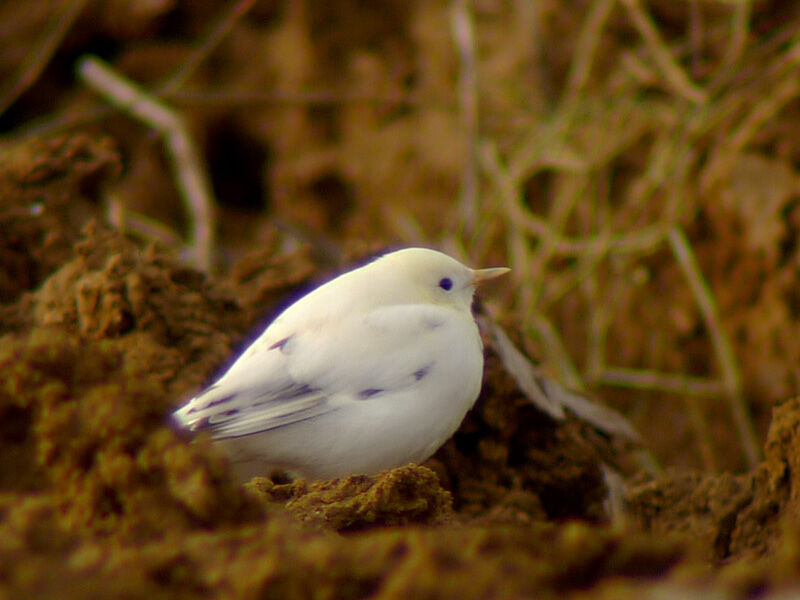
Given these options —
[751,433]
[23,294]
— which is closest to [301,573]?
[23,294]

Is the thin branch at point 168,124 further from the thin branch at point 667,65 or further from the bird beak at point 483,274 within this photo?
the bird beak at point 483,274

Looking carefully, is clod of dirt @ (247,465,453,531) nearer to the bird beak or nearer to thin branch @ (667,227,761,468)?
the bird beak

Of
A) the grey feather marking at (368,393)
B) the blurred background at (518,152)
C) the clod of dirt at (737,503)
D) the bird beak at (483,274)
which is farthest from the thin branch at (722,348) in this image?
the grey feather marking at (368,393)

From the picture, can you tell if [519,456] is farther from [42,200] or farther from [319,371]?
[42,200]

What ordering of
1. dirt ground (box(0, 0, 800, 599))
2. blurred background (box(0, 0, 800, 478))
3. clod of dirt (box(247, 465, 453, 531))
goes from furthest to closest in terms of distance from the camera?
blurred background (box(0, 0, 800, 478)) < clod of dirt (box(247, 465, 453, 531)) < dirt ground (box(0, 0, 800, 599))

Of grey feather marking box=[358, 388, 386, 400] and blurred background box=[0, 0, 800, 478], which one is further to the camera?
blurred background box=[0, 0, 800, 478]

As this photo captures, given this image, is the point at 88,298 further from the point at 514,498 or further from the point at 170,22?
the point at 170,22

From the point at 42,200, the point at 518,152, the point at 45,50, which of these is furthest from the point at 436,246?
the point at 42,200

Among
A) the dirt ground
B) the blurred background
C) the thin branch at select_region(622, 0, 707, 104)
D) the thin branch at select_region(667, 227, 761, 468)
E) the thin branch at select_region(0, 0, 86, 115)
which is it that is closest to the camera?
the dirt ground

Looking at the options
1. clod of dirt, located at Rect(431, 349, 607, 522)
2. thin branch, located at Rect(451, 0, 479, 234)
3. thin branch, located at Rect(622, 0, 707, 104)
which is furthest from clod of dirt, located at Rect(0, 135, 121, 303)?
thin branch, located at Rect(622, 0, 707, 104)
